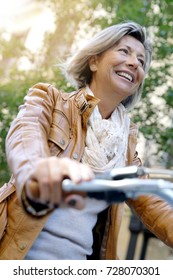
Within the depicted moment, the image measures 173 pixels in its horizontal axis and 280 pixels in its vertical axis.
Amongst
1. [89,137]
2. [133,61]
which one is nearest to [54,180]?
[89,137]

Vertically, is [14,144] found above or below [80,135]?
above

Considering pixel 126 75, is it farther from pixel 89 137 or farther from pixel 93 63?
pixel 89 137

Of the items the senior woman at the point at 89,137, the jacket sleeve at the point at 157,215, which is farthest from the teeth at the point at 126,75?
the jacket sleeve at the point at 157,215

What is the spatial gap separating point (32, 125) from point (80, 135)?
46 cm

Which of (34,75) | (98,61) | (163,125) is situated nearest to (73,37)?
(34,75)

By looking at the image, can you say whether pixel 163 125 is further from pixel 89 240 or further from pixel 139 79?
pixel 89 240

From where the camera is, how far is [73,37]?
24.0ft

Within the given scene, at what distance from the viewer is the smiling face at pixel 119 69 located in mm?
2637

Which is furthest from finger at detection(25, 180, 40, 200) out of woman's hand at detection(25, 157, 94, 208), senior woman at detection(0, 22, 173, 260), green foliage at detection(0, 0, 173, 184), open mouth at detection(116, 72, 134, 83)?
green foliage at detection(0, 0, 173, 184)

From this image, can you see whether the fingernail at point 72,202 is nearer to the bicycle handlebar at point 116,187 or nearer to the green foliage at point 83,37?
the bicycle handlebar at point 116,187

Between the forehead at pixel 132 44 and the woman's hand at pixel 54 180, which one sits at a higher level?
the woman's hand at pixel 54 180

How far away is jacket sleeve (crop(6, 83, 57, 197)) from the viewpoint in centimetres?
151

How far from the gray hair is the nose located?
5.0 inches

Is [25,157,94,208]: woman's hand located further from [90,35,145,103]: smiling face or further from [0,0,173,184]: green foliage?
[0,0,173,184]: green foliage
